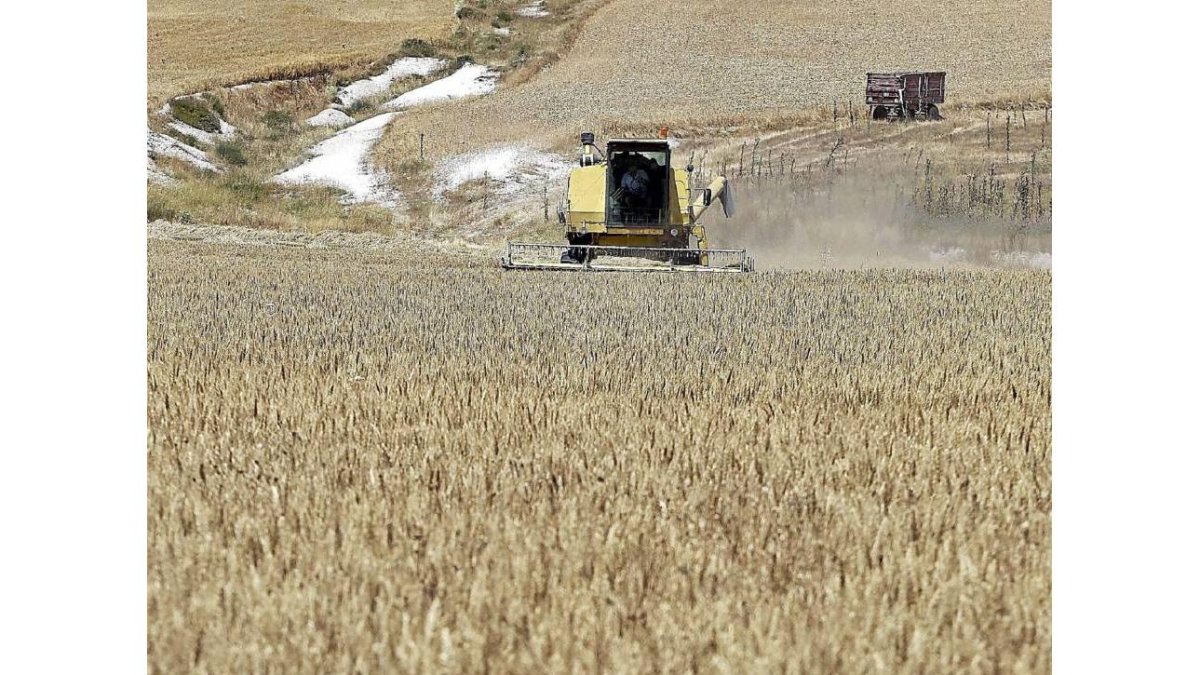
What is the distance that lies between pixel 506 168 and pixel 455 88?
1335 centimetres

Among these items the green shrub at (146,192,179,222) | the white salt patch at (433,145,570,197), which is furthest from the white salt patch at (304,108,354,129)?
the green shrub at (146,192,179,222)

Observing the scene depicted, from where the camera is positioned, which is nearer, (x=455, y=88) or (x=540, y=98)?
(x=540, y=98)

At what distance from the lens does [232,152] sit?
36844 millimetres

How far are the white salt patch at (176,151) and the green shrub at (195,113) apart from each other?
2.12 metres

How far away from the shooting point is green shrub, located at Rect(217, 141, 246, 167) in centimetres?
→ 3616

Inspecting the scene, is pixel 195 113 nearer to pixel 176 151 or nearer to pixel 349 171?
pixel 176 151

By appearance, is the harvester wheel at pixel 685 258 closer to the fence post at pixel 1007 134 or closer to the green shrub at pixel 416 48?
the fence post at pixel 1007 134

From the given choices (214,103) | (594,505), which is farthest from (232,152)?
(594,505)

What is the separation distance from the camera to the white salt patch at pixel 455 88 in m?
43.6

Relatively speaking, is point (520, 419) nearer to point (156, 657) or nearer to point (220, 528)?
point (220, 528)

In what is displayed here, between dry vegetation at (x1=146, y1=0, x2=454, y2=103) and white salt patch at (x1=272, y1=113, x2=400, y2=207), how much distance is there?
648 centimetres

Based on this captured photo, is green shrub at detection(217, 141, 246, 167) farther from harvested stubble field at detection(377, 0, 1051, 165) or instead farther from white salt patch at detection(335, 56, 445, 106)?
white salt patch at detection(335, 56, 445, 106)

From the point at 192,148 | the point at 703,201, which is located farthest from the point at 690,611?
the point at 192,148

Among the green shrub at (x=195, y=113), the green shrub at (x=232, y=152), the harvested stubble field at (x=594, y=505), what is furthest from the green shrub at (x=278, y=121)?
the harvested stubble field at (x=594, y=505)
